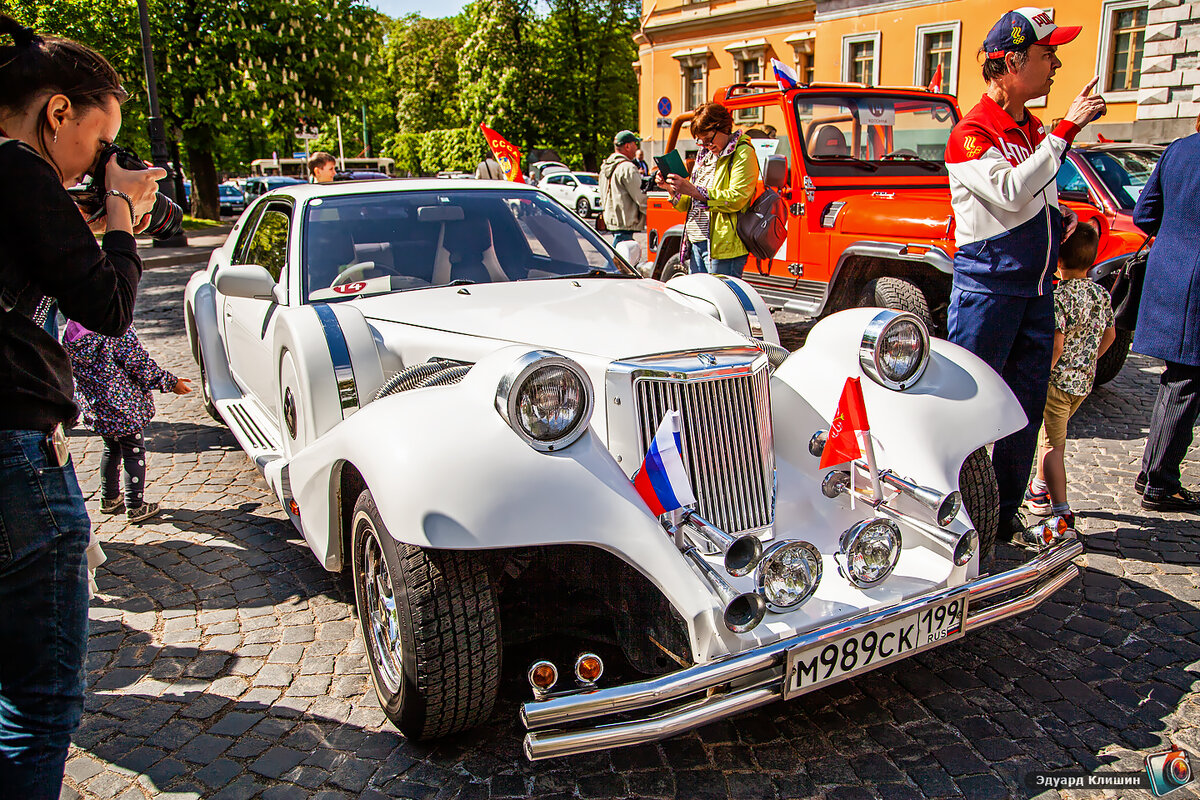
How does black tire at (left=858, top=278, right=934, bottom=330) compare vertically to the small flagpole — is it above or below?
above

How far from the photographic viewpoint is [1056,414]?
14.0 ft

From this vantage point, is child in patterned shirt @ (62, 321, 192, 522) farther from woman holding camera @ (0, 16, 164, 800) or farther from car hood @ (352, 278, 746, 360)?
Result: woman holding camera @ (0, 16, 164, 800)

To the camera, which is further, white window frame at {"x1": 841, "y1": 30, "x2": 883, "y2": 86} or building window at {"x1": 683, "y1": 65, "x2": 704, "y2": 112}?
building window at {"x1": 683, "y1": 65, "x2": 704, "y2": 112}

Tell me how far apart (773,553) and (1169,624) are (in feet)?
6.94

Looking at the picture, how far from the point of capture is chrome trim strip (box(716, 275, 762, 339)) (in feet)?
12.9

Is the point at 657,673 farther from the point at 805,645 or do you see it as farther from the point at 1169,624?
the point at 1169,624

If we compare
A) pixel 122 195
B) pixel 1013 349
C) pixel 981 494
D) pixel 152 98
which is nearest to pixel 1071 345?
pixel 1013 349

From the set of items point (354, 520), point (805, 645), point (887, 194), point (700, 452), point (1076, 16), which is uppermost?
point (1076, 16)

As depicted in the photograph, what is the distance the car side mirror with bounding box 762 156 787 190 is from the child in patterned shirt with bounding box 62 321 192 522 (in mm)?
Result: 4494

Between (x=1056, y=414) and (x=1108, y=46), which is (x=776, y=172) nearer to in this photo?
(x=1056, y=414)

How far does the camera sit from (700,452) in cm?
279

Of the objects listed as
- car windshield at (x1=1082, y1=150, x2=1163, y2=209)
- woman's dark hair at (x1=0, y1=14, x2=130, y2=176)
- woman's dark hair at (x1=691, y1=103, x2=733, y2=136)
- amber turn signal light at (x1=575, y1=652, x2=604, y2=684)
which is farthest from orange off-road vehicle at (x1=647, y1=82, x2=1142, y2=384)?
woman's dark hair at (x1=0, y1=14, x2=130, y2=176)

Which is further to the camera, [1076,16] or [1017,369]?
[1076,16]

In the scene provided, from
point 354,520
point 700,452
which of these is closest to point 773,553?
point 700,452
